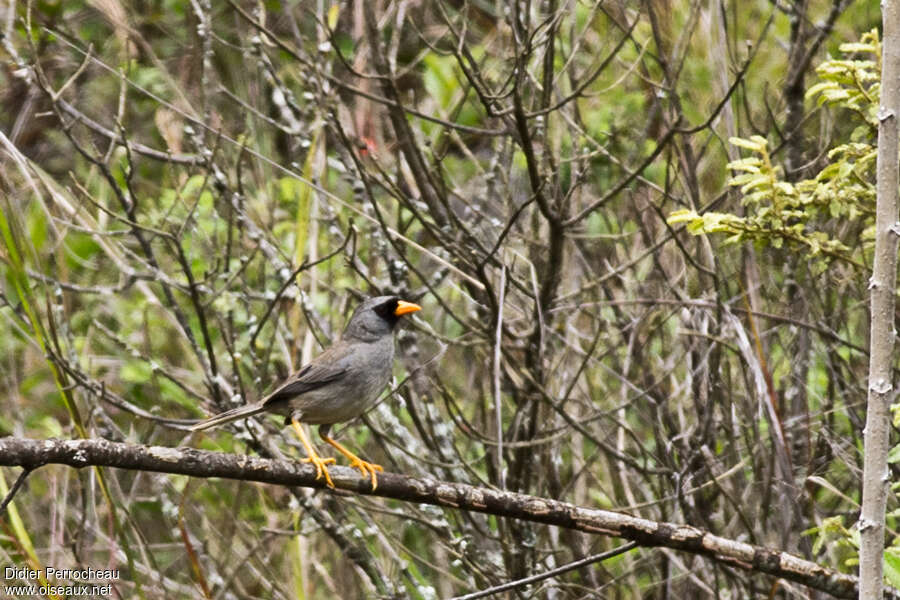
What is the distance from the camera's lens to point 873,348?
2.82 m

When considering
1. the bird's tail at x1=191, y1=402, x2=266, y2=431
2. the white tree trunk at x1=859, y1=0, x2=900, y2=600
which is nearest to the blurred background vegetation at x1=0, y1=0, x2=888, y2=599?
the bird's tail at x1=191, y1=402, x2=266, y2=431

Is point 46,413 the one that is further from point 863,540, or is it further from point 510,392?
point 863,540

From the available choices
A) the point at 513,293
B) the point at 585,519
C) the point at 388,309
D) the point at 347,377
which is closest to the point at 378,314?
the point at 388,309

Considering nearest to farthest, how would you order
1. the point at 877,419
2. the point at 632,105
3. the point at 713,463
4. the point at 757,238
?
the point at 877,419 → the point at 757,238 → the point at 713,463 → the point at 632,105

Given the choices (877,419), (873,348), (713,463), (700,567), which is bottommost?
(700,567)

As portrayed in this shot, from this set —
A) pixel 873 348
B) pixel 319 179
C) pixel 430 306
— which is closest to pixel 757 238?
pixel 873 348

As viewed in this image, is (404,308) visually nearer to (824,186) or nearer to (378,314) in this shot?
(378,314)

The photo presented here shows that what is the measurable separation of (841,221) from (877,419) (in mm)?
3104

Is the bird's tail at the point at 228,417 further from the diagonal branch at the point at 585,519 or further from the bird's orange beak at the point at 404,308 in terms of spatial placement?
the bird's orange beak at the point at 404,308

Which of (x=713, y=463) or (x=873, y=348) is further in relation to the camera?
(x=713, y=463)

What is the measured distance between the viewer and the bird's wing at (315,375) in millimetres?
4605

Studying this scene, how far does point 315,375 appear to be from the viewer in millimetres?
4688

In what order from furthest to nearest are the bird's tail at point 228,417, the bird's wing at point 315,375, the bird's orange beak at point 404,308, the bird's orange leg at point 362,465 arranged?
the bird's orange beak at point 404,308, the bird's wing at point 315,375, the bird's tail at point 228,417, the bird's orange leg at point 362,465

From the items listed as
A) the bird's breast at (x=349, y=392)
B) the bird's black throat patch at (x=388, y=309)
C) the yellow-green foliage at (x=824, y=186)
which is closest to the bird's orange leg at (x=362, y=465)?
the bird's breast at (x=349, y=392)
